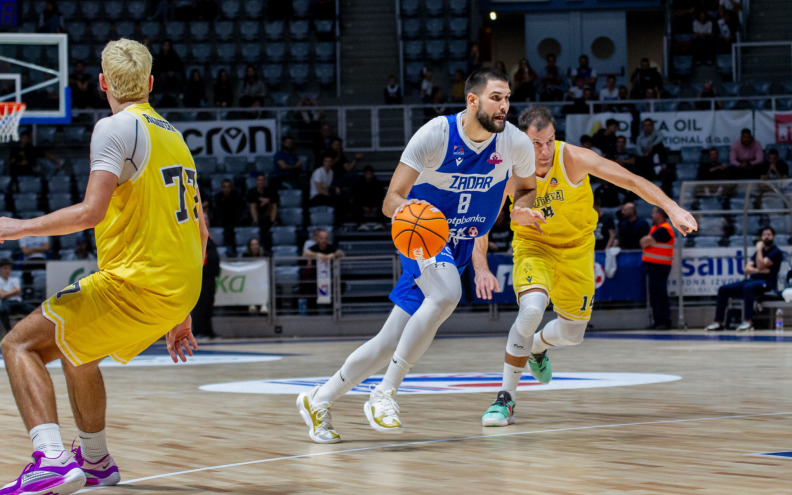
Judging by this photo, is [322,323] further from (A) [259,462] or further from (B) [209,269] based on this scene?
(A) [259,462]

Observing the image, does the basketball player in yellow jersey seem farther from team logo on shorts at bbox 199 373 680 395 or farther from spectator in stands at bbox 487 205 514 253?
spectator in stands at bbox 487 205 514 253

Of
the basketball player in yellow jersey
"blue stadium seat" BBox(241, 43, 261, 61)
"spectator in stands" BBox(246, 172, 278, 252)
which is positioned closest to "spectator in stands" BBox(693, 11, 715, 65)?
"blue stadium seat" BBox(241, 43, 261, 61)

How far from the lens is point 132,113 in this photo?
3.89 m

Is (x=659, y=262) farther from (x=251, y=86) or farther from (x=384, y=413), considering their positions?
(x=384, y=413)

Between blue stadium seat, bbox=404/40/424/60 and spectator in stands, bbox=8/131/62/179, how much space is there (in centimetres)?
776

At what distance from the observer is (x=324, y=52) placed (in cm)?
2220

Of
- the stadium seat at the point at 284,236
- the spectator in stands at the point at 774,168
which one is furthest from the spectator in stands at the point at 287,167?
the spectator in stands at the point at 774,168

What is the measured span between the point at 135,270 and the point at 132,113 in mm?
597

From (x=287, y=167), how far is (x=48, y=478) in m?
14.7

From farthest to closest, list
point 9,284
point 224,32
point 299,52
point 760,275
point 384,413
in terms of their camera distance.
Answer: point 224,32 < point 299,52 < point 760,275 < point 9,284 < point 384,413

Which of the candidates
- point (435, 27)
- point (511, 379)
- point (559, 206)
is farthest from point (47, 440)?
point (435, 27)

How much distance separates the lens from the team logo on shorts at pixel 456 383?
786 cm

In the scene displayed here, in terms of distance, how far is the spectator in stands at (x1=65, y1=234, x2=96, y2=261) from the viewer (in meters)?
16.0

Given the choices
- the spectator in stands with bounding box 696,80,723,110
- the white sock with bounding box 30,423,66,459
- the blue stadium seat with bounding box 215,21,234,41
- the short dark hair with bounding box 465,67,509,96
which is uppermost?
the blue stadium seat with bounding box 215,21,234,41
